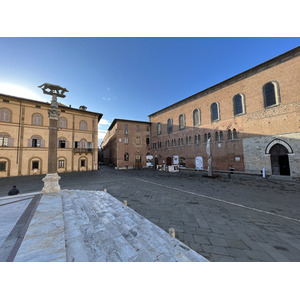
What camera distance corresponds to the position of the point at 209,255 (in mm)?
2355

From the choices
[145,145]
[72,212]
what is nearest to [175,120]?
[145,145]

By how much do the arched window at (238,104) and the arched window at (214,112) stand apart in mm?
1864

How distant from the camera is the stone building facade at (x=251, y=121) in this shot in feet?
34.7

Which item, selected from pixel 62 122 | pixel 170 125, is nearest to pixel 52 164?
pixel 62 122

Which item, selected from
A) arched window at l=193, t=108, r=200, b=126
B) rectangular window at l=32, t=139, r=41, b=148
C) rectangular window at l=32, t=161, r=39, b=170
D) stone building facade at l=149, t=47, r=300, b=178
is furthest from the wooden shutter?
arched window at l=193, t=108, r=200, b=126

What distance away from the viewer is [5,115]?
588 inches

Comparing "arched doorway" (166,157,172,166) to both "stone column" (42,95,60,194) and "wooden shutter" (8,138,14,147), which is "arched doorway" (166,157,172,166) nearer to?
"stone column" (42,95,60,194)

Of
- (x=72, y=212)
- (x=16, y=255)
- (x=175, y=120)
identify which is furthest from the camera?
(x=175, y=120)

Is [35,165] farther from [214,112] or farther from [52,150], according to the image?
[214,112]

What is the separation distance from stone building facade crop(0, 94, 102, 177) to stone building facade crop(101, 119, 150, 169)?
4201 mm

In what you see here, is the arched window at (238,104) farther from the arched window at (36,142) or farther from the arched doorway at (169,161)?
the arched window at (36,142)

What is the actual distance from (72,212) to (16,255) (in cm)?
179

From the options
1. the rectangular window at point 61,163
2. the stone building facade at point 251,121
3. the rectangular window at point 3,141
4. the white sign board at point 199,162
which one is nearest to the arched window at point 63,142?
the rectangular window at point 61,163

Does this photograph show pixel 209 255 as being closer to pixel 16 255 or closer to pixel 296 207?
pixel 16 255
